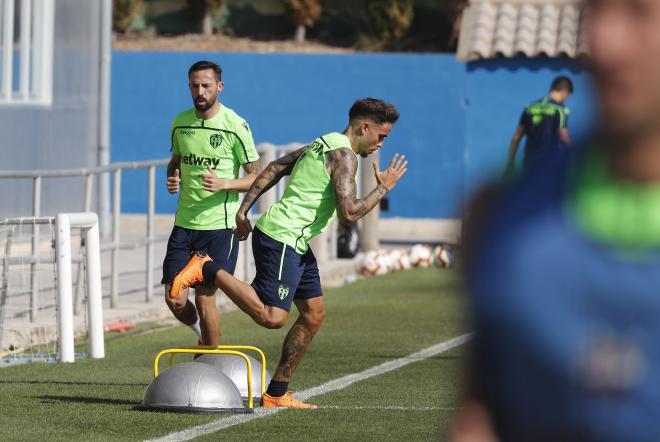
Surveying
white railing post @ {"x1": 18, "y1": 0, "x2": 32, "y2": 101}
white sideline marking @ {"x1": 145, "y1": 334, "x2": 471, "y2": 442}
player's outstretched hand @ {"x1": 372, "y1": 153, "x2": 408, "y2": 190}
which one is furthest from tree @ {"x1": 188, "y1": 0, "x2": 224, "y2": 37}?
player's outstretched hand @ {"x1": 372, "y1": 153, "x2": 408, "y2": 190}

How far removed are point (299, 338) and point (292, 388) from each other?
1199 millimetres

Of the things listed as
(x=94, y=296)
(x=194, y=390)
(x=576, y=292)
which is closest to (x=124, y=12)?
(x=94, y=296)

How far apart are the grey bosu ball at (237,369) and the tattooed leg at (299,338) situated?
0.19 meters

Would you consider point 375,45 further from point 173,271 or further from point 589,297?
point 589,297

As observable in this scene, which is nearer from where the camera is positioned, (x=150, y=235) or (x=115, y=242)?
(x=115, y=242)

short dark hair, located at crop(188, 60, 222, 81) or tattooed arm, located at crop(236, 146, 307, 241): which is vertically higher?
short dark hair, located at crop(188, 60, 222, 81)

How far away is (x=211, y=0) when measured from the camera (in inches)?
1594

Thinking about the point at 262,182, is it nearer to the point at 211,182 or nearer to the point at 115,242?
the point at 211,182

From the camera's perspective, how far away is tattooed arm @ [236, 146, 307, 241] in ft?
31.9

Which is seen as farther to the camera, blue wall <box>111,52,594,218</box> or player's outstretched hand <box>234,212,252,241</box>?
blue wall <box>111,52,594,218</box>

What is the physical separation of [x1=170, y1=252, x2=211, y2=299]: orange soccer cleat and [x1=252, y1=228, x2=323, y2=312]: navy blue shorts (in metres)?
0.35

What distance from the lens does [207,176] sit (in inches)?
413

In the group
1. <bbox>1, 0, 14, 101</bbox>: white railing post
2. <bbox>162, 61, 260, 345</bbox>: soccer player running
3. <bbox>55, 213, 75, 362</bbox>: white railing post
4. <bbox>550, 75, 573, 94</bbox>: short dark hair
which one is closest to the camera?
<bbox>162, 61, 260, 345</bbox>: soccer player running

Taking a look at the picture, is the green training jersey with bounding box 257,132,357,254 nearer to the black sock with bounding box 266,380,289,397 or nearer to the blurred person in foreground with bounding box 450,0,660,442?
the black sock with bounding box 266,380,289,397
